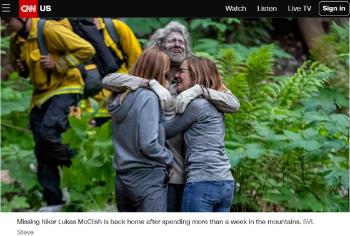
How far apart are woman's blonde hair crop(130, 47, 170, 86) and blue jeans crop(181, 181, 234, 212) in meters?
0.44

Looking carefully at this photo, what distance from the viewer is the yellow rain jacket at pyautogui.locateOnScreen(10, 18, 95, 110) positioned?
4125 millimetres

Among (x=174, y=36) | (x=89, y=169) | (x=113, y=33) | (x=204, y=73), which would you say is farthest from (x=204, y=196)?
(x=113, y=33)

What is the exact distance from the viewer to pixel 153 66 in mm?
3086

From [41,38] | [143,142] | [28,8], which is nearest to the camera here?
[143,142]

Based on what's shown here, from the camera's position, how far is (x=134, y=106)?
306 cm

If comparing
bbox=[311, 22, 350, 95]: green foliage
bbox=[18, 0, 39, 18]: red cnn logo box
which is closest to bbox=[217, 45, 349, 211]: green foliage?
bbox=[311, 22, 350, 95]: green foliage

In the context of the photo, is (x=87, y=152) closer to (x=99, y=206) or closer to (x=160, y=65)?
(x=99, y=206)

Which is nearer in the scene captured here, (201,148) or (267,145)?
(201,148)

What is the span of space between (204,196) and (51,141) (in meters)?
1.49

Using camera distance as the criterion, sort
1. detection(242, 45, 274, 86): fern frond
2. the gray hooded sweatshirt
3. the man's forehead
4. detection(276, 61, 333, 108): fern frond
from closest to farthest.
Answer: the gray hooded sweatshirt, the man's forehead, detection(276, 61, 333, 108): fern frond, detection(242, 45, 274, 86): fern frond

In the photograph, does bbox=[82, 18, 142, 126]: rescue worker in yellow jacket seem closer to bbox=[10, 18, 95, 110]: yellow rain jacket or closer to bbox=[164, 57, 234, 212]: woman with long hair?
bbox=[10, 18, 95, 110]: yellow rain jacket

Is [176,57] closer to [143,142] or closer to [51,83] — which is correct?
[143,142]

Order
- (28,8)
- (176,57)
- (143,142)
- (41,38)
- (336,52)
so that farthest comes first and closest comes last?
(336,52) < (41,38) < (176,57) < (28,8) < (143,142)
